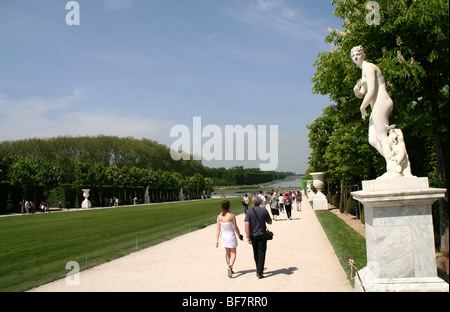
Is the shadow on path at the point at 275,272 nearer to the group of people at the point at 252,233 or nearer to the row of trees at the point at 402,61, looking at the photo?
the group of people at the point at 252,233

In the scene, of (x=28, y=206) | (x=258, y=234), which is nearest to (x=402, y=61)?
(x=258, y=234)

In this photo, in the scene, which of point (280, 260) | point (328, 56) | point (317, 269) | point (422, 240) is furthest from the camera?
point (328, 56)

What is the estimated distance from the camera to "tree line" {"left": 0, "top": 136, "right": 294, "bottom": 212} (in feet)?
152

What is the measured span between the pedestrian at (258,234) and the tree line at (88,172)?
147 ft

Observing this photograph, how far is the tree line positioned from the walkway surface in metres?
41.1

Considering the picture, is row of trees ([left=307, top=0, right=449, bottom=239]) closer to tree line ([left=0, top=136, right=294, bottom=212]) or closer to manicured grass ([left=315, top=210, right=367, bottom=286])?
manicured grass ([left=315, top=210, right=367, bottom=286])

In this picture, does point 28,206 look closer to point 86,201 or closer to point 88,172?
point 86,201

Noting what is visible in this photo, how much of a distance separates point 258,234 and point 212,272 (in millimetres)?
1594

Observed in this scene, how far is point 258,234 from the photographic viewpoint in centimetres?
817

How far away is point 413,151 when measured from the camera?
41.7 feet

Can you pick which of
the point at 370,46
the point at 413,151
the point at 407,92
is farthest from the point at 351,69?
the point at 413,151

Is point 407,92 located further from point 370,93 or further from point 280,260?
point 280,260

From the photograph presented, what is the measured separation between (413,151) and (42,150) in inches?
2860

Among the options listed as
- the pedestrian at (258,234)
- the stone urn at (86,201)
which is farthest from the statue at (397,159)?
the stone urn at (86,201)
